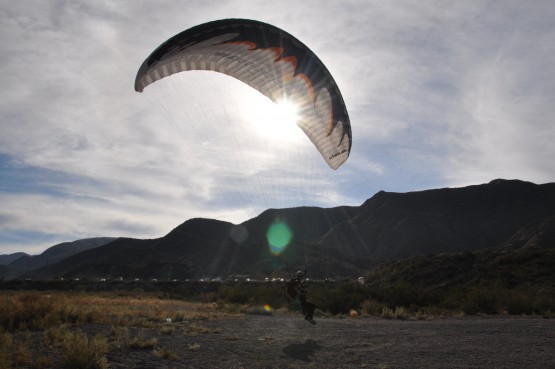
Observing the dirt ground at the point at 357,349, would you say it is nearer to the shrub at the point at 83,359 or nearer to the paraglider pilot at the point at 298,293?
the shrub at the point at 83,359

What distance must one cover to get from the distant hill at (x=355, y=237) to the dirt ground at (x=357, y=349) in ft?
190

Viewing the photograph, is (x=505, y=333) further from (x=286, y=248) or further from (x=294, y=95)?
(x=286, y=248)

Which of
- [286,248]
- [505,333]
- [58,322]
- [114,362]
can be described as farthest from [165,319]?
[286,248]

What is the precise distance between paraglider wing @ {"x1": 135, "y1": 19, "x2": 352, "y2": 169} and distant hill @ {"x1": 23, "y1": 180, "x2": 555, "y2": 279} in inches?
2202

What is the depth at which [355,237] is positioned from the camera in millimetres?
96938

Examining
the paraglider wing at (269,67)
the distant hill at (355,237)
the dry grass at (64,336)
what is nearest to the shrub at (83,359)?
the dry grass at (64,336)

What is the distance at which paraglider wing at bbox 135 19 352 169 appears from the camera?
1214 cm

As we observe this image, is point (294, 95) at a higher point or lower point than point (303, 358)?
higher

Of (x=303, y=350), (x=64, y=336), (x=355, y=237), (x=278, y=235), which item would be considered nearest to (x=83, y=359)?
(x=64, y=336)

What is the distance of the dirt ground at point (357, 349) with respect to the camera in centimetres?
794

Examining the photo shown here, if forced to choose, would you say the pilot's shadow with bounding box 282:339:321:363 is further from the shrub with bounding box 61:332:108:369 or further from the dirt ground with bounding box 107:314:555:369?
the shrub with bounding box 61:332:108:369

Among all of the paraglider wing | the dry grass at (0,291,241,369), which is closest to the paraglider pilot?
the dry grass at (0,291,241,369)

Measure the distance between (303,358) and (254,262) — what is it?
3272 inches

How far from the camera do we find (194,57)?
13172mm
